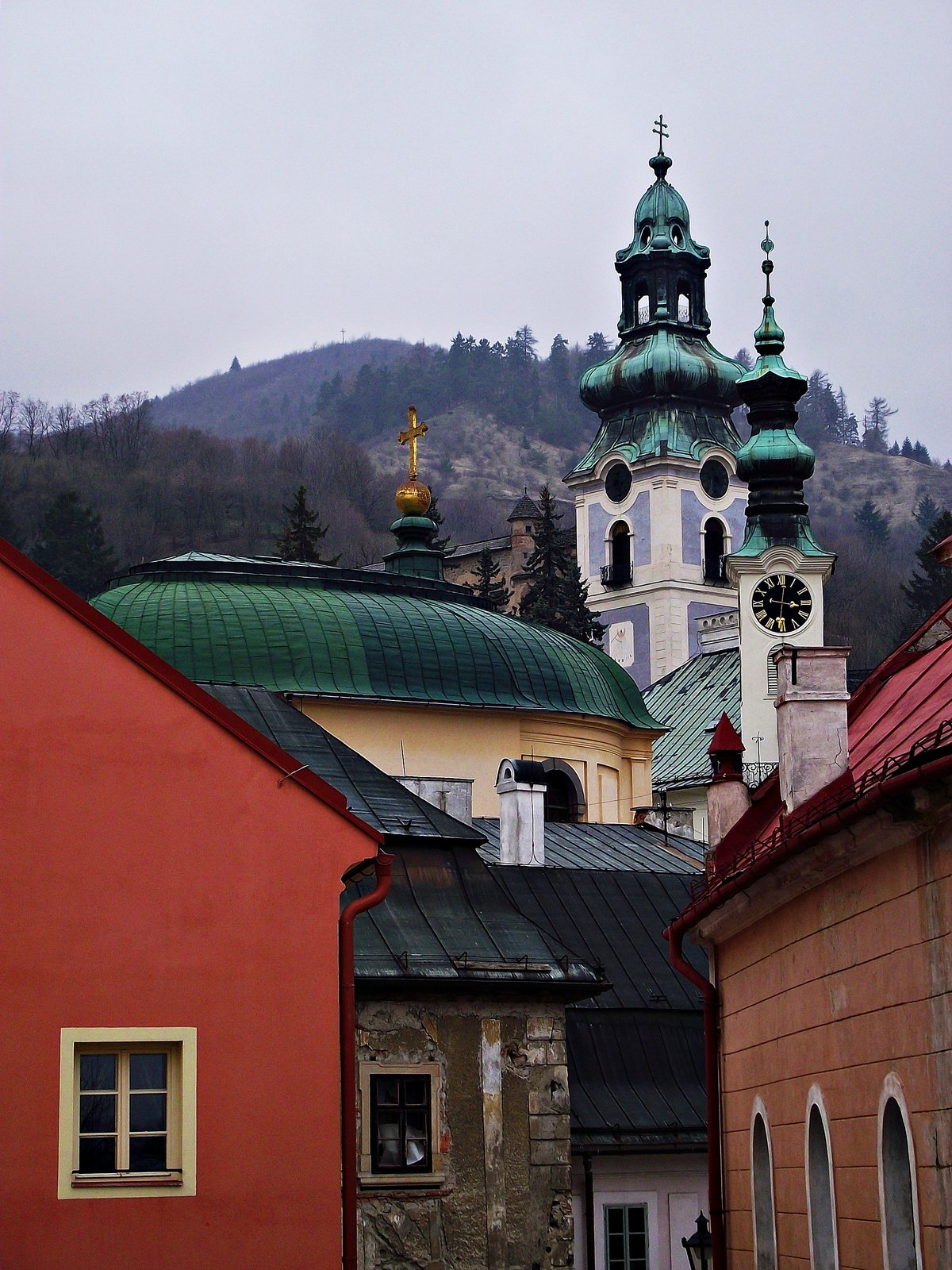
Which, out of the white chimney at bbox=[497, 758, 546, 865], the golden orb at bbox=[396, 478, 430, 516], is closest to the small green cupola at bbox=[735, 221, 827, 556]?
the golden orb at bbox=[396, 478, 430, 516]

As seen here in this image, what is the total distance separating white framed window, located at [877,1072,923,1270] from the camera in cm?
1484

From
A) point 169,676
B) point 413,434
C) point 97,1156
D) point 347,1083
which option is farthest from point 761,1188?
point 413,434

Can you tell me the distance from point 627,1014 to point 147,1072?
38.0ft

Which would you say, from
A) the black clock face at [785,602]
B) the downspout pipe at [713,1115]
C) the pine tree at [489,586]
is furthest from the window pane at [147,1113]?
the pine tree at [489,586]

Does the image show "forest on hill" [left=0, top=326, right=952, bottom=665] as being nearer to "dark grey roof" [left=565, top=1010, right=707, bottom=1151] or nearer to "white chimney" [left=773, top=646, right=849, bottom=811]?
"dark grey roof" [left=565, top=1010, right=707, bottom=1151]

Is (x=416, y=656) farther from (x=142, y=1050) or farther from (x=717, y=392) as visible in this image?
(x=717, y=392)

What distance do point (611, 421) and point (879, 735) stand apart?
83.0 m

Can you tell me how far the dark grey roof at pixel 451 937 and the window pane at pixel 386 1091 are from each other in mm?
868

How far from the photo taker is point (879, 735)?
17797mm

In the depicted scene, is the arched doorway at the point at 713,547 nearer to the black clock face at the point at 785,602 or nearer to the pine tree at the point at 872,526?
the black clock face at the point at 785,602

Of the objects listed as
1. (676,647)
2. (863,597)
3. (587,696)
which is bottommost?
(587,696)

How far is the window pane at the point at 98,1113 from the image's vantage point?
1808cm

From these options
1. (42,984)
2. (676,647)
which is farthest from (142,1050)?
(676,647)

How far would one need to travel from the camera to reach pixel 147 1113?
1831 centimetres
